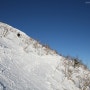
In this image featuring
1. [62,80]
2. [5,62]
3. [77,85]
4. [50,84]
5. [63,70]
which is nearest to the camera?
[5,62]

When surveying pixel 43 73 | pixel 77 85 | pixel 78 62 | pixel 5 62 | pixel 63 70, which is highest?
pixel 78 62

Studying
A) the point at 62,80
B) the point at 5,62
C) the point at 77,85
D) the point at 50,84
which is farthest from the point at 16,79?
the point at 77,85

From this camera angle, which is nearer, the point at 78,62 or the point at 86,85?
the point at 86,85

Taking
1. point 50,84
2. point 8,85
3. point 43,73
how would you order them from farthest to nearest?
point 43,73 → point 50,84 → point 8,85

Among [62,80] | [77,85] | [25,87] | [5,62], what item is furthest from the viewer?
[77,85]

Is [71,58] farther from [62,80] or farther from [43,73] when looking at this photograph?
[43,73]

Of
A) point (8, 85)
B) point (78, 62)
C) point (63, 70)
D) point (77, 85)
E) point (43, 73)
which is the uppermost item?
point (78, 62)

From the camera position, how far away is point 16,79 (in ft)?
11.1

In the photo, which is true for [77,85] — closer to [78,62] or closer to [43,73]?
[43,73]

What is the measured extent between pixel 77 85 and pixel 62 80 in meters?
0.69

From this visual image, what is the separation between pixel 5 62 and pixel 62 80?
203 centimetres

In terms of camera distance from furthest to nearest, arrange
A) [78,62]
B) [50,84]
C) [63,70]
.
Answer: [78,62] < [63,70] < [50,84]

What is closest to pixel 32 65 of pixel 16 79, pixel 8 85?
pixel 16 79

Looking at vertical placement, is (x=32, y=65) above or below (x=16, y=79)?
above
